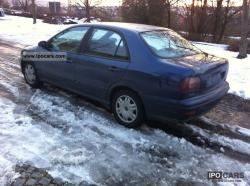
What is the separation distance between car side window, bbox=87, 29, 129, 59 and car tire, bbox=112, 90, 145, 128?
61 centimetres

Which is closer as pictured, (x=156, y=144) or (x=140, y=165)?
(x=140, y=165)

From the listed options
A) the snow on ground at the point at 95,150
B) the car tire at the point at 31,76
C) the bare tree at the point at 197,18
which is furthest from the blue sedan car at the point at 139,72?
the bare tree at the point at 197,18

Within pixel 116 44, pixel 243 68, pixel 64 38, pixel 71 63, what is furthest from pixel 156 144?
pixel 243 68

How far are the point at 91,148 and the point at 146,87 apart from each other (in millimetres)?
1195

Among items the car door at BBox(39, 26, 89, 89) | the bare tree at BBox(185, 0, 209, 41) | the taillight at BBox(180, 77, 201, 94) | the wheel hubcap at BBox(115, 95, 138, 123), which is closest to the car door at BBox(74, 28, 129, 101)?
the car door at BBox(39, 26, 89, 89)

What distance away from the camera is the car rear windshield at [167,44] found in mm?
5403

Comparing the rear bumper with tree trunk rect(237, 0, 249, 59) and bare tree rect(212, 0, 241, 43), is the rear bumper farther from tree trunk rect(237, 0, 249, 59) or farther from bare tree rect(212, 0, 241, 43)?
bare tree rect(212, 0, 241, 43)

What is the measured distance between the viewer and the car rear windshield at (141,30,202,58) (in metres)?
5.40

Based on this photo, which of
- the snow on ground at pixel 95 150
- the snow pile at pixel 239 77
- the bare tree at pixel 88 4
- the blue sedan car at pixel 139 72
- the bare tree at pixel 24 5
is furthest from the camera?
the bare tree at pixel 24 5

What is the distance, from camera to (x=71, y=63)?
6.35 metres

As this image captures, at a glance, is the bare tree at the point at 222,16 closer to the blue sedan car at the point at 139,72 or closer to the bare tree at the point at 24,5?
the blue sedan car at the point at 139,72

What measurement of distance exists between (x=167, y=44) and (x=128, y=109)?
122 cm

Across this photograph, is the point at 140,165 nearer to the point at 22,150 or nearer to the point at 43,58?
the point at 22,150

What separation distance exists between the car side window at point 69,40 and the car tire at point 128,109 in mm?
1331
